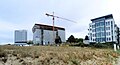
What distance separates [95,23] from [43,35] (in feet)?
88.3

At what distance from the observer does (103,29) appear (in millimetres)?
103000

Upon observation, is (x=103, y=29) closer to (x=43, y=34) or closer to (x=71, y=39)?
(x=71, y=39)

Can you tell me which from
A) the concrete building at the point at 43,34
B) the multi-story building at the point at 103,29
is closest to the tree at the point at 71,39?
the concrete building at the point at 43,34

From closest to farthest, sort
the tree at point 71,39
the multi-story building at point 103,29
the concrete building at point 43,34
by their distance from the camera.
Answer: the multi-story building at point 103,29
the concrete building at point 43,34
the tree at point 71,39

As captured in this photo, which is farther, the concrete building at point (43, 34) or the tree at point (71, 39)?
the tree at point (71, 39)

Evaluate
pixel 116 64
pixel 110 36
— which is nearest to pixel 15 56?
pixel 116 64

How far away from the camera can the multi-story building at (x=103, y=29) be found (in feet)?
329

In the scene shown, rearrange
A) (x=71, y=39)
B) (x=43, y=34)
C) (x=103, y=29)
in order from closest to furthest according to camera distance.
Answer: (x=103, y=29)
(x=43, y=34)
(x=71, y=39)

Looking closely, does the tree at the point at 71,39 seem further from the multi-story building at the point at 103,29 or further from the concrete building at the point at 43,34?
the multi-story building at the point at 103,29

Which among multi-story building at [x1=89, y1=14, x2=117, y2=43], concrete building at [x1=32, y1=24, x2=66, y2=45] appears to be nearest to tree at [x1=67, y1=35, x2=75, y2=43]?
concrete building at [x1=32, y1=24, x2=66, y2=45]

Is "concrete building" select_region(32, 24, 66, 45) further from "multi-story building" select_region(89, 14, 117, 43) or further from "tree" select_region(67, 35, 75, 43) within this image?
"multi-story building" select_region(89, 14, 117, 43)

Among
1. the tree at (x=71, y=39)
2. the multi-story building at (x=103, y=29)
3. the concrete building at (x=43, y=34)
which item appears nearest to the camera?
the multi-story building at (x=103, y=29)

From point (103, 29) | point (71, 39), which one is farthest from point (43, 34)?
point (103, 29)

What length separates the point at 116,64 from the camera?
15766 mm
